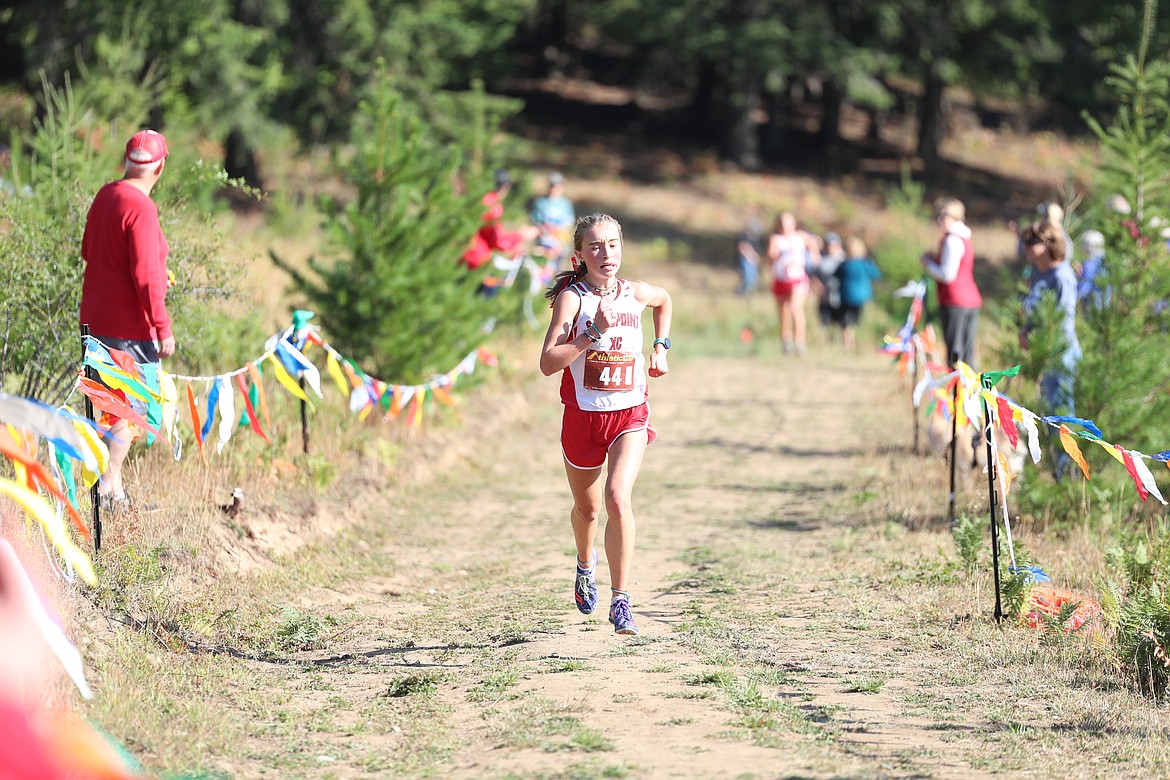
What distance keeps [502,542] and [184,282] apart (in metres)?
2.63

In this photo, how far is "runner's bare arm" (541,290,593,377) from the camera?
18.4ft

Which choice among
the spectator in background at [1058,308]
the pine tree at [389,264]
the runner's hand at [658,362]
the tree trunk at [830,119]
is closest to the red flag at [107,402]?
the runner's hand at [658,362]

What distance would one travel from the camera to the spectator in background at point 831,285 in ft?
61.9

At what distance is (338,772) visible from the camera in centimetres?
452

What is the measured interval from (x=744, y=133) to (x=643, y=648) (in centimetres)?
3172

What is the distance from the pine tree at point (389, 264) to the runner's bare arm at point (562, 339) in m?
4.34

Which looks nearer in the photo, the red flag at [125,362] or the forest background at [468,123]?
the red flag at [125,362]

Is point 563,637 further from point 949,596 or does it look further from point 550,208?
point 550,208

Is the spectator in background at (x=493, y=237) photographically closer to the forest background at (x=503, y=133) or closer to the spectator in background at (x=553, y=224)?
the forest background at (x=503, y=133)

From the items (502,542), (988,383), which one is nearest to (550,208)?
(502,542)

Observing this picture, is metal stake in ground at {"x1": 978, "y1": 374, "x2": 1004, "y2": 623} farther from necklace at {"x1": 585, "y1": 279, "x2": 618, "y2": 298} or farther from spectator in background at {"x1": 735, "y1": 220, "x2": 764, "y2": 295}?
spectator in background at {"x1": 735, "y1": 220, "x2": 764, "y2": 295}

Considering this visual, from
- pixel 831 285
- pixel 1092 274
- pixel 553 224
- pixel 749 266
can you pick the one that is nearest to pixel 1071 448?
pixel 1092 274

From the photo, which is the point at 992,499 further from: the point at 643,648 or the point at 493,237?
the point at 493,237

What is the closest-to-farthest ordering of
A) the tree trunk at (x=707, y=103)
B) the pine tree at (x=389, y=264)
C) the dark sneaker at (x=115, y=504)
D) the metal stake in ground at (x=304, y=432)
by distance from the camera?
the dark sneaker at (x=115, y=504)
the metal stake in ground at (x=304, y=432)
the pine tree at (x=389, y=264)
the tree trunk at (x=707, y=103)
